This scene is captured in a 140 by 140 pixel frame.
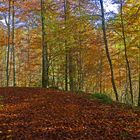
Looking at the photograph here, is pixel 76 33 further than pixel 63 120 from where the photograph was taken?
Yes

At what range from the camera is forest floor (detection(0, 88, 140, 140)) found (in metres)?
7.73

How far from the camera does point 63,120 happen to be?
360 inches

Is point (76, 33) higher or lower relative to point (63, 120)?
higher

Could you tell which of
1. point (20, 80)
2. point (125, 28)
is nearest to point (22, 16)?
point (125, 28)

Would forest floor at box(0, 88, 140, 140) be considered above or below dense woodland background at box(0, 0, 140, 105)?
below

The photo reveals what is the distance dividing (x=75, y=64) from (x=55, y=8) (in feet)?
25.0

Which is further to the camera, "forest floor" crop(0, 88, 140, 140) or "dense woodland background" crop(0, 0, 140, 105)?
"dense woodland background" crop(0, 0, 140, 105)

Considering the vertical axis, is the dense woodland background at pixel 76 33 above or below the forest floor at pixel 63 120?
above

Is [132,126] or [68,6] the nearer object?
[132,126]

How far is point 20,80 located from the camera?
4297 centimetres

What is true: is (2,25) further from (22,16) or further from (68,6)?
(68,6)

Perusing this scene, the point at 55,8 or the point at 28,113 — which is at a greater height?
the point at 55,8

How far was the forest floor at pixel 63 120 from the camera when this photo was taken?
773 cm

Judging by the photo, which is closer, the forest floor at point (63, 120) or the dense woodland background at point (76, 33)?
the forest floor at point (63, 120)
